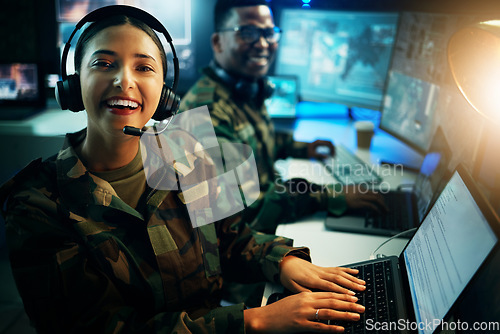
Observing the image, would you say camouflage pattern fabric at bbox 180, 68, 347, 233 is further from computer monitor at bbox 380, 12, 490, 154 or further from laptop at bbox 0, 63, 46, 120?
laptop at bbox 0, 63, 46, 120

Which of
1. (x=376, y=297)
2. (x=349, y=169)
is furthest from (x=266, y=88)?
(x=376, y=297)

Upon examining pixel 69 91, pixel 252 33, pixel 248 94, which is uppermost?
pixel 252 33

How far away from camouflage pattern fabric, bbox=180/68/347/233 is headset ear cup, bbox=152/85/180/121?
381mm

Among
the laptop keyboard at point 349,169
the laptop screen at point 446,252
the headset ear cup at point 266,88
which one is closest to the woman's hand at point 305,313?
the laptop screen at point 446,252

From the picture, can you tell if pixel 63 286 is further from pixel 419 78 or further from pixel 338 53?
pixel 338 53

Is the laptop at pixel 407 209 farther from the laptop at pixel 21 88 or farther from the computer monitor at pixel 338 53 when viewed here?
the laptop at pixel 21 88

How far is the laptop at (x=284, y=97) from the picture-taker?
6.32 feet

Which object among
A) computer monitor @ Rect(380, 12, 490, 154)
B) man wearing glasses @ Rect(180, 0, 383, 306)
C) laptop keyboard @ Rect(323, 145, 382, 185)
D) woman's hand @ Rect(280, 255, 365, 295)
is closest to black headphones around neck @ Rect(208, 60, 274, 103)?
man wearing glasses @ Rect(180, 0, 383, 306)

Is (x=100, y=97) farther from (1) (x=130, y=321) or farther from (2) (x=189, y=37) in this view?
(2) (x=189, y=37)

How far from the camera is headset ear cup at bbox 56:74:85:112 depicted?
2.38ft

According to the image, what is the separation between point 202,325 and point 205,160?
388 millimetres

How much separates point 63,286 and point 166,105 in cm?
41

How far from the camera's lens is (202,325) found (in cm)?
70

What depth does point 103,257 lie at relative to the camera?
0.69 metres
